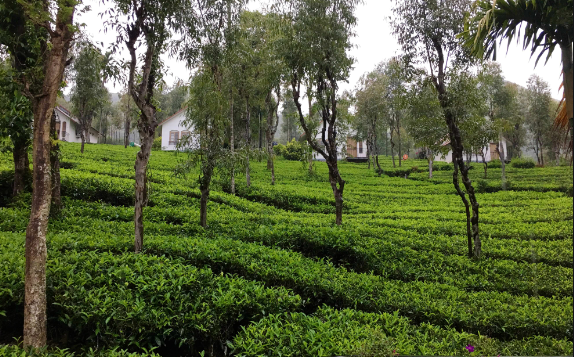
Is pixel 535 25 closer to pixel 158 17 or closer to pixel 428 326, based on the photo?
pixel 428 326

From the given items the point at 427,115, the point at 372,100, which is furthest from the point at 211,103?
the point at 372,100

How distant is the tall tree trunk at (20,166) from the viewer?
30.0ft

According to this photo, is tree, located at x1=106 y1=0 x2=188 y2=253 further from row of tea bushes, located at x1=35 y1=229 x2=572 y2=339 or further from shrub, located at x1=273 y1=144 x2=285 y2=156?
shrub, located at x1=273 y1=144 x2=285 y2=156

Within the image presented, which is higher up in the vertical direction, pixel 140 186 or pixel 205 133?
pixel 205 133

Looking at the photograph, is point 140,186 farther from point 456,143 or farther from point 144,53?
point 456,143

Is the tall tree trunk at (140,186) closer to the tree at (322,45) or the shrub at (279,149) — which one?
the tree at (322,45)

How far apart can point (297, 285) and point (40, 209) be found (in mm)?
4071

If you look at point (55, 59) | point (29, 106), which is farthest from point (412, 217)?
point (29, 106)

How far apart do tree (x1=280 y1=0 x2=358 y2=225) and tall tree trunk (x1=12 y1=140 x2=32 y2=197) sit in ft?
27.5

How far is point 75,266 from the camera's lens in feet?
16.3

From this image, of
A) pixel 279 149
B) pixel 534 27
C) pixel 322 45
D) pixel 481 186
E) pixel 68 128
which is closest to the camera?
pixel 534 27

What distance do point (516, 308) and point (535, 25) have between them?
3.97 metres

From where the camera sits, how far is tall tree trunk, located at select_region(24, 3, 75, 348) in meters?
3.87

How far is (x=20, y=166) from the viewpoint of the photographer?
9.43 metres
